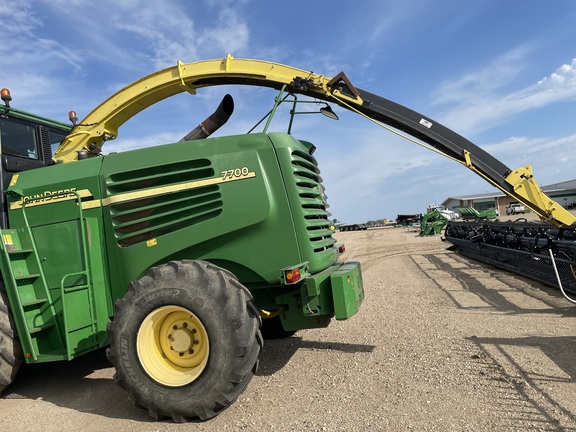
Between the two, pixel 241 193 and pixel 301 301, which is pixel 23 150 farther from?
pixel 301 301

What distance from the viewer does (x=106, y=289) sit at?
4.06 m

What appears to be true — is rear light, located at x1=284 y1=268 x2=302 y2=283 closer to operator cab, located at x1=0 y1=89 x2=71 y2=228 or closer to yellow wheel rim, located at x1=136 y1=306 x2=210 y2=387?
yellow wheel rim, located at x1=136 y1=306 x2=210 y2=387

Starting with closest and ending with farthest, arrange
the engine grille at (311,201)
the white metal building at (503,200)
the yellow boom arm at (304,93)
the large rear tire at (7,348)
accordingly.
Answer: the large rear tire at (7,348)
the engine grille at (311,201)
the yellow boom arm at (304,93)
the white metal building at (503,200)

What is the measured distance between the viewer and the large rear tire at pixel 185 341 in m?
3.24

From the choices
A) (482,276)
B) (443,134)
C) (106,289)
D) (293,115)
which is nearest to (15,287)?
(106,289)

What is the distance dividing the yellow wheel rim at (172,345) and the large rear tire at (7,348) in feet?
4.45

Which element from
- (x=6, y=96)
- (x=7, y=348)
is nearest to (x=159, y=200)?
(x=7, y=348)

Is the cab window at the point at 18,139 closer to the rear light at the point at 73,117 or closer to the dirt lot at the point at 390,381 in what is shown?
the rear light at the point at 73,117

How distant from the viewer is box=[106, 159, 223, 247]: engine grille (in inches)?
151

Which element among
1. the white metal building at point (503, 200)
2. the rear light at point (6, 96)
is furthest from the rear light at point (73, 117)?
the white metal building at point (503, 200)

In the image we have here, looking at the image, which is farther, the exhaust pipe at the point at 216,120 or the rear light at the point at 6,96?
the exhaust pipe at the point at 216,120

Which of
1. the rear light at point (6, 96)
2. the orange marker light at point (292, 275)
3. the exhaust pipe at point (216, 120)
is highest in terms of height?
the rear light at point (6, 96)

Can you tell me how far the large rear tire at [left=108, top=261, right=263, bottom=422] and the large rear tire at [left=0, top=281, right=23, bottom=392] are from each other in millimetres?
1120

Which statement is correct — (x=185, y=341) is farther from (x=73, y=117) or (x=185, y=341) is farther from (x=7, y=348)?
(x=73, y=117)
